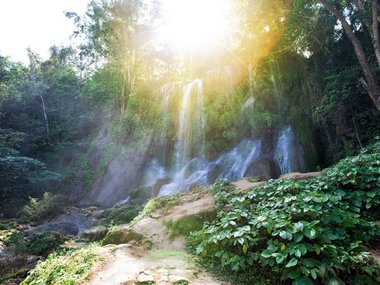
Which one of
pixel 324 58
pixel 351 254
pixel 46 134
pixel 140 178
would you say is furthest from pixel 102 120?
pixel 351 254

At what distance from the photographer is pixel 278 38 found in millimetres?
13625

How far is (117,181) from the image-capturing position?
18375 millimetres

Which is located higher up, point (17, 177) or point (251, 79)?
point (251, 79)

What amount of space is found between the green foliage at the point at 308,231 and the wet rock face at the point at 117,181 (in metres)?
13.4

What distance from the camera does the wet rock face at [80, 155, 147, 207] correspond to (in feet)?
57.8

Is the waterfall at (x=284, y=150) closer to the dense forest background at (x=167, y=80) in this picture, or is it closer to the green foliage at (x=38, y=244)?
the dense forest background at (x=167, y=80)

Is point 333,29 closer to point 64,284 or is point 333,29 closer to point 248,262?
point 248,262

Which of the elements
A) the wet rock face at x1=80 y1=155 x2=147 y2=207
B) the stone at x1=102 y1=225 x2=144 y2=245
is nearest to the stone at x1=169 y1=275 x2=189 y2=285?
the stone at x1=102 y1=225 x2=144 y2=245

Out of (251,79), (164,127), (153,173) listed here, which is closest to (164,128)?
(164,127)

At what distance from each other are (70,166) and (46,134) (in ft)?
11.8

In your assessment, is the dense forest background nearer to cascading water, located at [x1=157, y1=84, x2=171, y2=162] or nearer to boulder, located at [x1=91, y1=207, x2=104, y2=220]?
cascading water, located at [x1=157, y1=84, x2=171, y2=162]

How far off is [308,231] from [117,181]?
16516 mm

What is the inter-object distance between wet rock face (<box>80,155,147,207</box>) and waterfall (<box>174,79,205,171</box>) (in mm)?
3309

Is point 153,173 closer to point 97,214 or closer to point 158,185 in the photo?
point 158,185
